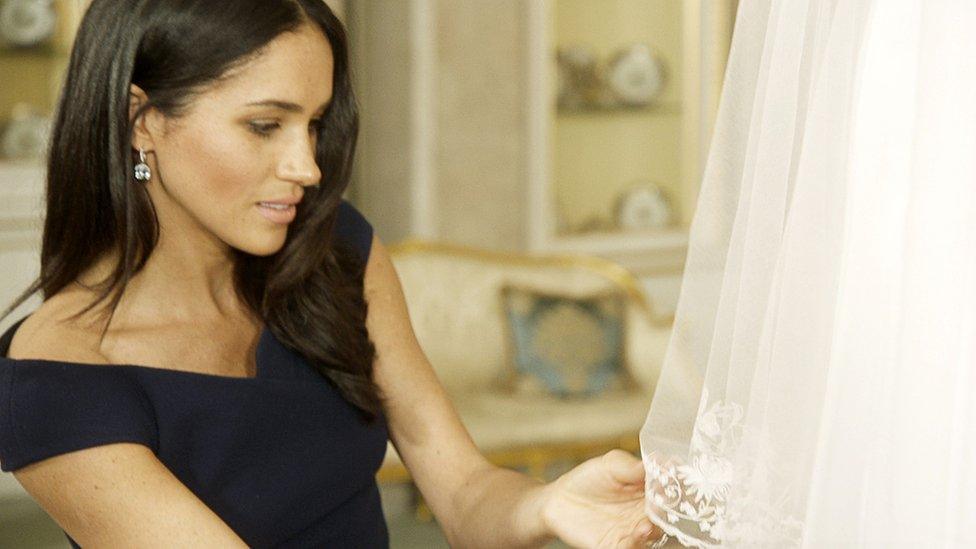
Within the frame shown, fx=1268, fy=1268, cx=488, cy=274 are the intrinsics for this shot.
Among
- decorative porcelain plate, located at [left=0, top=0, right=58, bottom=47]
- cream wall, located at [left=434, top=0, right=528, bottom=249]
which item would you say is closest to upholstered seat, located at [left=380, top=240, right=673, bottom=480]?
cream wall, located at [left=434, top=0, right=528, bottom=249]

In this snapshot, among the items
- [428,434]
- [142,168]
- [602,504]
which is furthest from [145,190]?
[602,504]

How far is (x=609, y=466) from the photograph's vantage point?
1245mm

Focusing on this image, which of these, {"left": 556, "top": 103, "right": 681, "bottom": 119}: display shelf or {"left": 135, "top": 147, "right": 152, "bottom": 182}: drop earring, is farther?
{"left": 556, "top": 103, "right": 681, "bottom": 119}: display shelf

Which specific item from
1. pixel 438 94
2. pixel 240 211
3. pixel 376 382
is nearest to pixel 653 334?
pixel 438 94

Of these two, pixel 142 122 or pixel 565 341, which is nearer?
pixel 142 122

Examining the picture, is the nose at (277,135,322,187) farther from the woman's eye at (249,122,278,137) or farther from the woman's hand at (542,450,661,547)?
the woman's hand at (542,450,661,547)

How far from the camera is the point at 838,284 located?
0.89 metres

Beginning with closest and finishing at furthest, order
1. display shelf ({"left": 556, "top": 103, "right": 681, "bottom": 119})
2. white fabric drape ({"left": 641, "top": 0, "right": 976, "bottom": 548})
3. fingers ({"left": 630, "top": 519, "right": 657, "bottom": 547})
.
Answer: white fabric drape ({"left": 641, "top": 0, "right": 976, "bottom": 548})
fingers ({"left": 630, "top": 519, "right": 657, "bottom": 547})
display shelf ({"left": 556, "top": 103, "right": 681, "bottom": 119})

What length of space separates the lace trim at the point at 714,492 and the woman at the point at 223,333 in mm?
215

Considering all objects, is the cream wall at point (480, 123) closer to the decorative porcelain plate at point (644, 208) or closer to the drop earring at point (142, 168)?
the decorative porcelain plate at point (644, 208)

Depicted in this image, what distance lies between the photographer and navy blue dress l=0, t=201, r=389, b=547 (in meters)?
1.39

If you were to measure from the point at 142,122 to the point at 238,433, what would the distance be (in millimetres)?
388

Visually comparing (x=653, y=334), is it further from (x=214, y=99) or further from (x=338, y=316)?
(x=214, y=99)

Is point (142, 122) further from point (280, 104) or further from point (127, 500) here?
point (127, 500)
